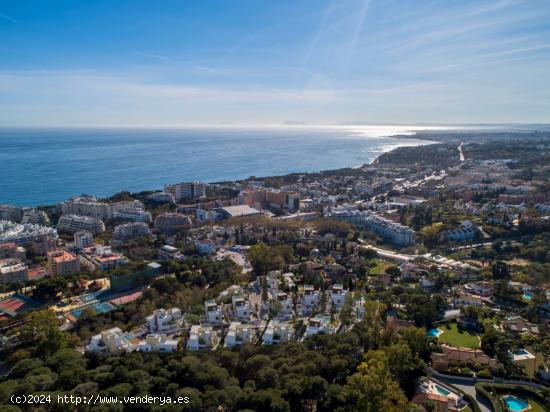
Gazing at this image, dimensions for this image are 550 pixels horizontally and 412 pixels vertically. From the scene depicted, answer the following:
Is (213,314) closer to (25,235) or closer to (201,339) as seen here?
(201,339)

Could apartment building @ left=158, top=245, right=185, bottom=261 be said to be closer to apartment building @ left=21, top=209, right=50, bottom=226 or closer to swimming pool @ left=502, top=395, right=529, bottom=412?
apartment building @ left=21, top=209, right=50, bottom=226

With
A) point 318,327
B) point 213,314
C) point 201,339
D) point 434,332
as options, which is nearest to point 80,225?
point 213,314

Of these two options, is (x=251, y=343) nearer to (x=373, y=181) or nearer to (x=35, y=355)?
(x=35, y=355)

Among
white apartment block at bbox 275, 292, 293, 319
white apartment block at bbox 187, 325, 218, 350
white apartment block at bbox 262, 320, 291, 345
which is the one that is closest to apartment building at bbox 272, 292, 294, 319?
white apartment block at bbox 275, 292, 293, 319

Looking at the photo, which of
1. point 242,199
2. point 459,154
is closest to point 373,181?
point 242,199

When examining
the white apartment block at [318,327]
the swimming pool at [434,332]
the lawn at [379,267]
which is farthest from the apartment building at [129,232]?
the swimming pool at [434,332]

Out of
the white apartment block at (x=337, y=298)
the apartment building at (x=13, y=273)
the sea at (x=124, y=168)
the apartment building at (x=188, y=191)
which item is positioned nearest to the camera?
the white apartment block at (x=337, y=298)

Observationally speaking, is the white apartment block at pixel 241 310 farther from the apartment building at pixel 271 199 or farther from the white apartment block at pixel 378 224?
the apartment building at pixel 271 199
